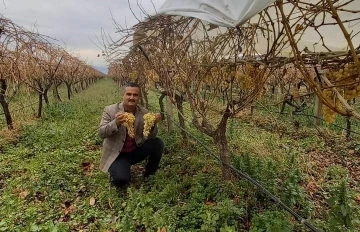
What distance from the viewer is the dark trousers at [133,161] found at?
4.05m

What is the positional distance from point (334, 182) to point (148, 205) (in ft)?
9.45

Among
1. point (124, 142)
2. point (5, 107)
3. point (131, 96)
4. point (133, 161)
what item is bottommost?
point (133, 161)

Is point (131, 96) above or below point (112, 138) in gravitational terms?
above

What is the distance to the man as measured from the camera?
159 inches

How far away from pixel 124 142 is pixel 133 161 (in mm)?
361

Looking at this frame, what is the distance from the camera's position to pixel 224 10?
1.45 meters

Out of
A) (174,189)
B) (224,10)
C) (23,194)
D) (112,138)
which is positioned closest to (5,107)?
(23,194)

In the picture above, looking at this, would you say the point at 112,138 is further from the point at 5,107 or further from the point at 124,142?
the point at 5,107

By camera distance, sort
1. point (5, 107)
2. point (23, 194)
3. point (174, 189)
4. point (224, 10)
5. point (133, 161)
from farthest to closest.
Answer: point (5, 107) < point (133, 161) < point (23, 194) < point (174, 189) < point (224, 10)

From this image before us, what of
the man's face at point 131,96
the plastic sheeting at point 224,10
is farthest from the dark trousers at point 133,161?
the plastic sheeting at point 224,10

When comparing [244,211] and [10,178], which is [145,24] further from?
[10,178]

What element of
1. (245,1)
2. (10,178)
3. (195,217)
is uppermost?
(245,1)

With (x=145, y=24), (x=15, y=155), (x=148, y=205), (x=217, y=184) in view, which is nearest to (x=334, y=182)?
(x=217, y=184)

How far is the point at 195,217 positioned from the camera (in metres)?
3.29
